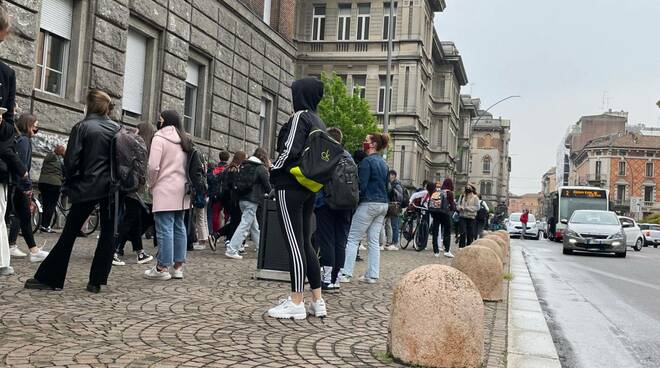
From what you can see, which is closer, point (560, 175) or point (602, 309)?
point (602, 309)

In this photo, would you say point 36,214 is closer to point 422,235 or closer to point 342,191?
point 342,191

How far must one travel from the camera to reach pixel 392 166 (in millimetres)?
47969

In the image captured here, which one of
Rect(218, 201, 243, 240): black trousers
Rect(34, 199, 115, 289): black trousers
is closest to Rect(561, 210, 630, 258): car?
Rect(218, 201, 243, 240): black trousers

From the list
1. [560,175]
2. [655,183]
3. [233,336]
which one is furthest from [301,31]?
[560,175]

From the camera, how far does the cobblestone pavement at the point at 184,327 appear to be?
4.35 m

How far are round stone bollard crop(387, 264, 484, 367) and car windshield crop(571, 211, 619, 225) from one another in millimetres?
19339

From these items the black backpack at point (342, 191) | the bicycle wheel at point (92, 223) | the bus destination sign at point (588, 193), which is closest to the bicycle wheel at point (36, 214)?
the bicycle wheel at point (92, 223)

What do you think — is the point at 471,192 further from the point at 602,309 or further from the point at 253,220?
the point at 602,309

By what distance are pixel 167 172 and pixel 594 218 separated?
1810 cm

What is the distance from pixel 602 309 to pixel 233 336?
5344 millimetres

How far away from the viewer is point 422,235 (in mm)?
17531

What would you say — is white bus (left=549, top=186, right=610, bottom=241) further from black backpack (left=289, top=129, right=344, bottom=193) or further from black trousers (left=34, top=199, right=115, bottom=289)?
black backpack (left=289, top=129, right=344, bottom=193)

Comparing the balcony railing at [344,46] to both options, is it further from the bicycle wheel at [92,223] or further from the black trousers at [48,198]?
the black trousers at [48,198]

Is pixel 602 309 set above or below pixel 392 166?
below
